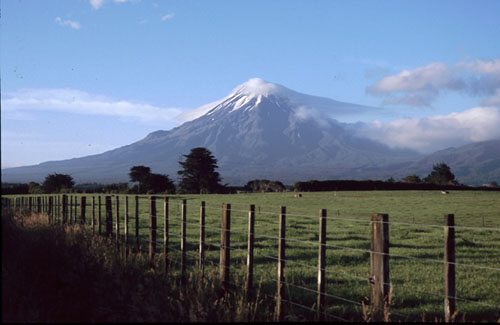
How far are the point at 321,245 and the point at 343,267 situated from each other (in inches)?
221

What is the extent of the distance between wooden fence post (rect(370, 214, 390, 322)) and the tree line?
4702cm

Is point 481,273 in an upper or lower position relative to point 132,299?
lower

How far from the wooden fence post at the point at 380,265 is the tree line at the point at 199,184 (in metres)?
47.0

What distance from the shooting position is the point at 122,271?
24.5ft

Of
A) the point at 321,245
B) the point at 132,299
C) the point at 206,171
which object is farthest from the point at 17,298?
the point at 206,171

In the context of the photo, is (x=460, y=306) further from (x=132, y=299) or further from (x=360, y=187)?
(x=360, y=187)

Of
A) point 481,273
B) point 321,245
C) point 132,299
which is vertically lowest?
point 481,273

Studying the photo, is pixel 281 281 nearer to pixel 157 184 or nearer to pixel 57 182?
pixel 157 184

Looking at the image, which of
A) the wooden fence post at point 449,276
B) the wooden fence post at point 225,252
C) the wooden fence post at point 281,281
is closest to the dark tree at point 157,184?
the wooden fence post at point 225,252

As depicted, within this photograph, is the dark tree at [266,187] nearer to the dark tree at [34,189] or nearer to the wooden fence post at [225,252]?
the dark tree at [34,189]

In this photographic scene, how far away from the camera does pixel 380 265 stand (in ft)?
21.3

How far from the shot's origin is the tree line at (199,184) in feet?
223

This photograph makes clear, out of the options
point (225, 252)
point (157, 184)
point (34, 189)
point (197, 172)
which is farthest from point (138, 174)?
point (225, 252)

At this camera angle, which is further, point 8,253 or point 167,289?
point 167,289
